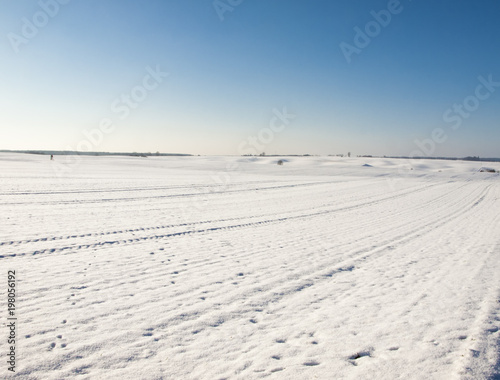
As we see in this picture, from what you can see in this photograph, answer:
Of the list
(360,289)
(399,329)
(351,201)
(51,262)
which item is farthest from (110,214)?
(351,201)

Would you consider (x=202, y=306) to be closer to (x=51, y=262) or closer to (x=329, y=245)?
(x=51, y=262)

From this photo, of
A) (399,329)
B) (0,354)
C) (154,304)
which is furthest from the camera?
(154,304)

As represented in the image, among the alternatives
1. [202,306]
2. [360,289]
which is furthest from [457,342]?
[202,306]

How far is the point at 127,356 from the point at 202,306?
1.42 metres

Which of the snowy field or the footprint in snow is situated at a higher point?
the snowy field

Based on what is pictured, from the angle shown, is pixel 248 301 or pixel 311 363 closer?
pixel 311 363

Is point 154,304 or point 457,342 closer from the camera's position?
point 457,342

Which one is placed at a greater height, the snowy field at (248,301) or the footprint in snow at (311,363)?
the snowy field at (248,301)

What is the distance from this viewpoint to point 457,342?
3.99 m

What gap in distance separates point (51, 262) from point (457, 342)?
7.15 m

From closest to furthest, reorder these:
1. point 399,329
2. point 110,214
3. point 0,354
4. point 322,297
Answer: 1. point 0,354
2. point 399,329
3. point 322,297
4. point 110,214

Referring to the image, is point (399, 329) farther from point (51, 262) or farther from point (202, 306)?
point (51, 262)

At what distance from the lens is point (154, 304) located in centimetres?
480

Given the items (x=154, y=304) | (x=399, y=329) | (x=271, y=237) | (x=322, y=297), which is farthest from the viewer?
(x=271, y=237)
